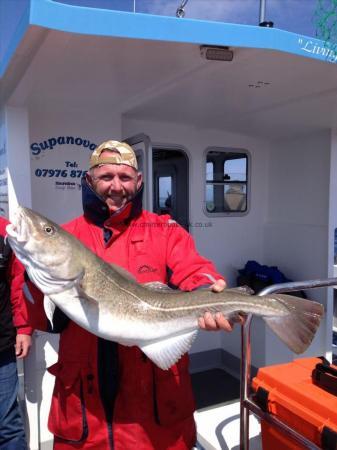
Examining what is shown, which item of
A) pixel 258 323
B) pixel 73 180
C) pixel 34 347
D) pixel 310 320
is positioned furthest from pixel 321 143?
pixel 34 347

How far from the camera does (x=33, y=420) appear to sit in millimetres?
3420

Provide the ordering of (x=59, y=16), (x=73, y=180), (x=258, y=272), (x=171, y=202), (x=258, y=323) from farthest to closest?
(x=171, y=202)
(x=258, y=272)
(x=258, y=323)
(x=73, y=180)
(x=59, y=16)

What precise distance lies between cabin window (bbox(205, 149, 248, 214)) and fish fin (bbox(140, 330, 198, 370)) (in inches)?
148

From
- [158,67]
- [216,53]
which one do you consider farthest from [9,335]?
[216,53]

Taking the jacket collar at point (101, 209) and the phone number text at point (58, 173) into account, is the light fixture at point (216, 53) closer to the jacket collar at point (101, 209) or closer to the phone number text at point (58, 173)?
the jacket collar at point (101, 209)

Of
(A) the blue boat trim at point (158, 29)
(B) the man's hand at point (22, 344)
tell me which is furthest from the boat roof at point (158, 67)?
(B) the man's hand at point (22, 344)

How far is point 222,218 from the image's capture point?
5750 millimetres

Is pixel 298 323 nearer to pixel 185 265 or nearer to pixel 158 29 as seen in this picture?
pixel 185 265

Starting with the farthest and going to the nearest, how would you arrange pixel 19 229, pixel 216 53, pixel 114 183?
pixel 216 53 < pixel 114 183 < pixel 19 229

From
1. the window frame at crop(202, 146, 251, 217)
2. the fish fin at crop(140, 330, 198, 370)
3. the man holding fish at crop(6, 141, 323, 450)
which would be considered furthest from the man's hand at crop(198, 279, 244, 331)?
the window frame at crop(202, 146, 251, 217)

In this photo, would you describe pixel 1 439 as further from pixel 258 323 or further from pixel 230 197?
pixel 230 197

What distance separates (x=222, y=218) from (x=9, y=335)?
142 inches

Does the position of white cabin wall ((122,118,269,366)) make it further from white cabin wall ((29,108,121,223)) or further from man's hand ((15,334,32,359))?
man's hand ((15,334,32,359))

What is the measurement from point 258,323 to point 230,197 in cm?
186
